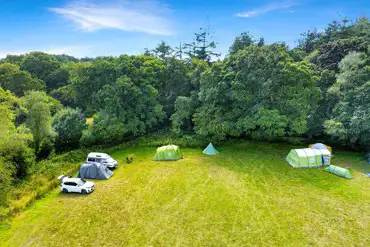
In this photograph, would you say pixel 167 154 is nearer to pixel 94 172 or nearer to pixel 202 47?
pixel 94 172

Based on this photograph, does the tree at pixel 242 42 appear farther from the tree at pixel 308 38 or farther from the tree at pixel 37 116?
the tree at pixel 37 116

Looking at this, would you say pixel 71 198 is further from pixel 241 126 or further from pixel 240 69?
pixel 240 69

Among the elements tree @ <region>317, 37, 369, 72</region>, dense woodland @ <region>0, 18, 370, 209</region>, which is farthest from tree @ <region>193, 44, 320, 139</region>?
tree @ <region>317, 37, 369, 72</region>

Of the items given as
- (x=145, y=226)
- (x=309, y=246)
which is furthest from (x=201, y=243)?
(x=309, y=246)

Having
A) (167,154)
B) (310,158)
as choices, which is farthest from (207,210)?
(310,158)

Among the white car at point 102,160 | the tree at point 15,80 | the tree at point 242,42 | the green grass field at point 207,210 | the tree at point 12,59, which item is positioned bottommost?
the green grass field at point 207,210

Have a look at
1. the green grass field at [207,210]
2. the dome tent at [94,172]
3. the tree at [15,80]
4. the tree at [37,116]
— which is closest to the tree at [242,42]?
the green grass field at [207,210]

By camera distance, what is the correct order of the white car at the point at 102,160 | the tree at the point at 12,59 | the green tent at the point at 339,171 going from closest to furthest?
the green tent at the point at 339,171
the white car at the point at 102,160
the tree at the point at 12,59
